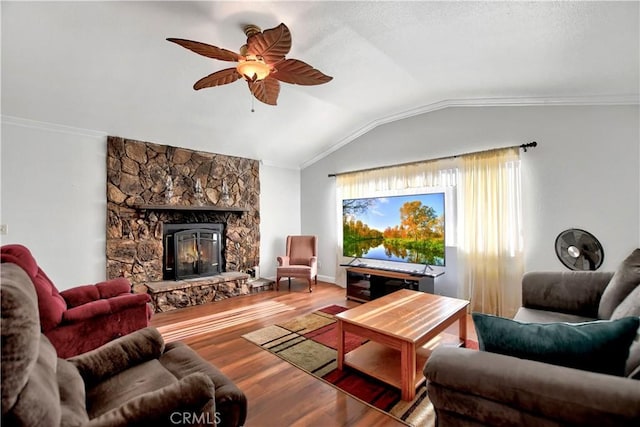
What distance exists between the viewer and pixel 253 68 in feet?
6.68

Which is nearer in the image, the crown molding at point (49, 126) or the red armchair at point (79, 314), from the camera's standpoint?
the red armchair at point (79, 314)

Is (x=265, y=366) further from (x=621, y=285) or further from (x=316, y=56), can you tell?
(x=316, y=56)

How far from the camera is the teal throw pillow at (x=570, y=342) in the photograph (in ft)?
3.30

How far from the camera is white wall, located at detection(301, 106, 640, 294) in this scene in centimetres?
279

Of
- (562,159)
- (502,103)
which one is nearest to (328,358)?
(562,159)

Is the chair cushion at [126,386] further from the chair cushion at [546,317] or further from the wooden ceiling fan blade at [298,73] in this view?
the chair cushion at [546,317]

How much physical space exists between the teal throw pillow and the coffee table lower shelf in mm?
1063

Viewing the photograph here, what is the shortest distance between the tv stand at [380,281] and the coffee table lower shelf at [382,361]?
1.02 m

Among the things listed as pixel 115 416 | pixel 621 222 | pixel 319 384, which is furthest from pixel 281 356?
pixel 621 222

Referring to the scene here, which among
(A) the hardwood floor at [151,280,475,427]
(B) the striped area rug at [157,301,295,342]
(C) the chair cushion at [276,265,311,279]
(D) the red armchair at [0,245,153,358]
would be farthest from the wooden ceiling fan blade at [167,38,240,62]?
(C) the chair cushion at [276,265,311,279]

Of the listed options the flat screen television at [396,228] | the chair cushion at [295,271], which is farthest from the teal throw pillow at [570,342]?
the chair cushion at [295,271]

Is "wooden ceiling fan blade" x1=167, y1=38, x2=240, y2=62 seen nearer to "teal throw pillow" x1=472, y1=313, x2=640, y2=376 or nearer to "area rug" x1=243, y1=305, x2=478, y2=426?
"teal throw pillow" x1=472, y1=313, x2=640, y2=376

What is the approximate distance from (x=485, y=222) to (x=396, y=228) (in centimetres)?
115

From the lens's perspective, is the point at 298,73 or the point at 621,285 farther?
the point at 298,73
